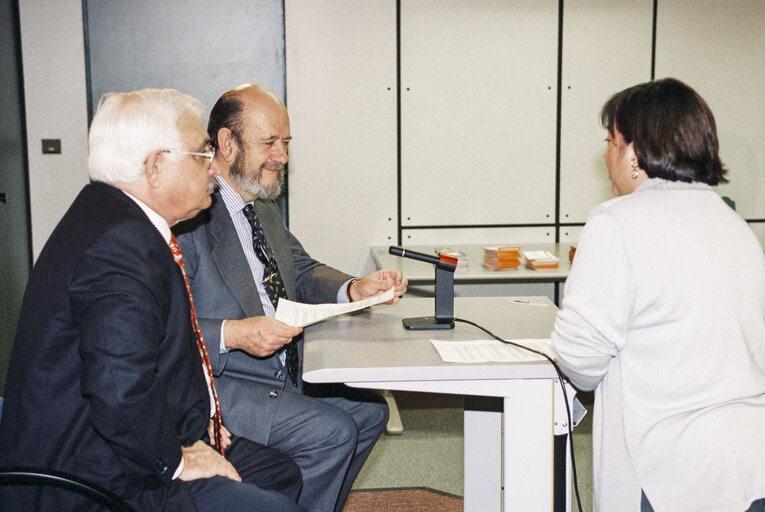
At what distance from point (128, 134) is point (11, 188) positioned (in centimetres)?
254

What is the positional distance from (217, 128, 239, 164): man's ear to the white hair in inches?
29.6

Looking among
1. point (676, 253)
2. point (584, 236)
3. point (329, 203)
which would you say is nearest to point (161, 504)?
point (584, 236)

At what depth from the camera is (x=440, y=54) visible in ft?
13.3

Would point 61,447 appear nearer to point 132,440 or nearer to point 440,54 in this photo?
point 132,440

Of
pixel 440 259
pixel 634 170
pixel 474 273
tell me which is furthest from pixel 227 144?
pixel 474 273

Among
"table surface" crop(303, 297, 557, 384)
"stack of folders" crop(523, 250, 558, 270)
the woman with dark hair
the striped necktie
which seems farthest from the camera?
"stack of folders" crop(523, 250, 558, 270)

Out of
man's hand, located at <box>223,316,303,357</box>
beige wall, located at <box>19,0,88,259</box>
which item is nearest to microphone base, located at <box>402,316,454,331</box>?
man's hand, located at <box>223,316,303,357</box>

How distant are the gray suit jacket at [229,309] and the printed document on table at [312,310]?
0.10m

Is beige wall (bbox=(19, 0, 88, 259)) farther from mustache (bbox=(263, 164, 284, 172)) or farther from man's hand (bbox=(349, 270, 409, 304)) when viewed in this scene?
man's hand (bbox=(349, 270, 409, 304))

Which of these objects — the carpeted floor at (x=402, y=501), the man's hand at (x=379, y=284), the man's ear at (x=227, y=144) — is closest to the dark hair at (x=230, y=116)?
the man's ear at (x=227, y=144)

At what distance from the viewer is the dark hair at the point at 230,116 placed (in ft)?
7.51

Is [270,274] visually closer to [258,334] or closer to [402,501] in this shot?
[258,334]

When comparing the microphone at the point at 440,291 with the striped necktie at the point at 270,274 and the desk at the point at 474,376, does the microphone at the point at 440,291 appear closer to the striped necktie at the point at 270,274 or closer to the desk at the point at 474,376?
the desk at the point at 474,376

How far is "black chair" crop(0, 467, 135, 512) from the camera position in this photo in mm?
1211
